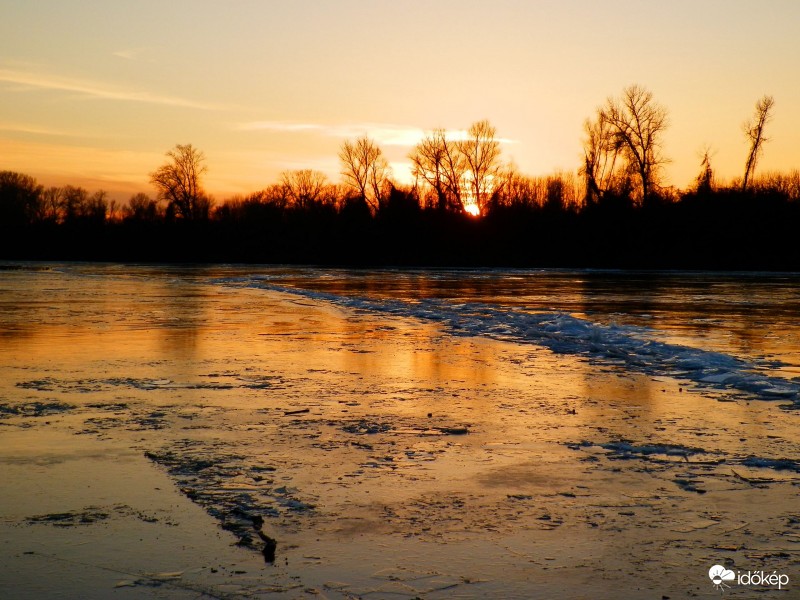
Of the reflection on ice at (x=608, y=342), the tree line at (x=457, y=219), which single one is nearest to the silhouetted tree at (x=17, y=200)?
the tree line at (x=457, y=219)

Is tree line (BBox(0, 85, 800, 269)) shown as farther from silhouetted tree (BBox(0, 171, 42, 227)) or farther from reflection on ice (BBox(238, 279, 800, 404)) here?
reflection on ice (BBox(238, 279, 800, 404))

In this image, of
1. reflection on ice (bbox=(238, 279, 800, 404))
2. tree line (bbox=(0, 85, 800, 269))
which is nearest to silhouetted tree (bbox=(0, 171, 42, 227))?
tree line (bbox=(0, 85, 800, 269))

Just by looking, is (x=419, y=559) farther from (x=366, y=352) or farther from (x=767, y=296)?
(x=767, y=296)

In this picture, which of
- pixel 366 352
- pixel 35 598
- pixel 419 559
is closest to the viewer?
pixel 35 598

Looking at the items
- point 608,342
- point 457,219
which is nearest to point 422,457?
point 608,342

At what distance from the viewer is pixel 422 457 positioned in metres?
5.40

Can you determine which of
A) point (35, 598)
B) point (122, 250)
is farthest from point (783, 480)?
point (122, 250)

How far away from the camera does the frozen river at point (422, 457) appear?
3.52 metres

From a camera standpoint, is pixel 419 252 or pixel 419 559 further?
pixel 419 252

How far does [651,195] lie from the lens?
2571 inches

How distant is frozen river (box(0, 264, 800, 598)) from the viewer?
3516 mm

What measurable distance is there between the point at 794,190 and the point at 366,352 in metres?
64.5

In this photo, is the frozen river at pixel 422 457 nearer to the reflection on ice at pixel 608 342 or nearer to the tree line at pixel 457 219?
the reflection on ice at pixel 608 342

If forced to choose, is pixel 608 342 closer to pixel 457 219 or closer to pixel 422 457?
pixel 422 457
